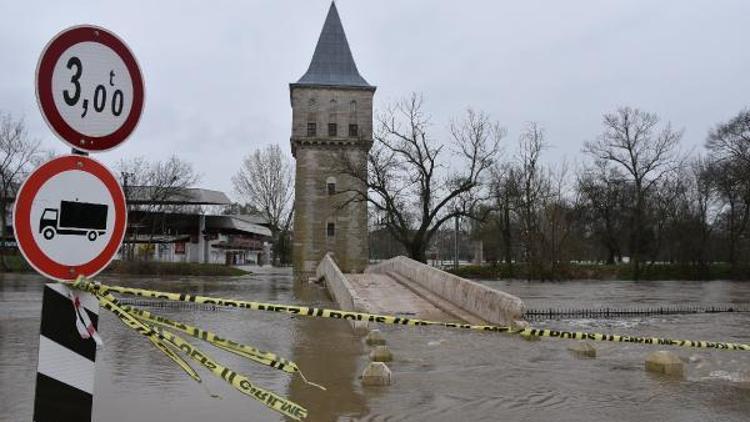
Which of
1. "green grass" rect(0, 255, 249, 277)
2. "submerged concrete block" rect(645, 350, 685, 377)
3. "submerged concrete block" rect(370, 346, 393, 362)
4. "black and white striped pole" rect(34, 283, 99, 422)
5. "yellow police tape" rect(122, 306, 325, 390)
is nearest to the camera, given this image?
"black and white striped pole" rect(34, 283, 99, 422)

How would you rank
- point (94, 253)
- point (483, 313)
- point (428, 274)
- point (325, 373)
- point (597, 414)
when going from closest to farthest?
point (94, 253) → point (597, 414) → point (325, 373) → point (483, 313) → point (428, 274)

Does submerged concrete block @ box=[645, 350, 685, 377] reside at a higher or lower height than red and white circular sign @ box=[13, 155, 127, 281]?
lower

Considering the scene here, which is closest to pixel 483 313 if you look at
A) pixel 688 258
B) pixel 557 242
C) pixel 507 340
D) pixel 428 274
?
pixel 507 340

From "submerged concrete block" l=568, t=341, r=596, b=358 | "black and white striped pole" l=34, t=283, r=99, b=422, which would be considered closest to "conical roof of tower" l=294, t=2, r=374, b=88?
"submerged concrete block" l=568, t=341, r=596, b=358

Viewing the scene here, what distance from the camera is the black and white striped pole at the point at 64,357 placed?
359 cm

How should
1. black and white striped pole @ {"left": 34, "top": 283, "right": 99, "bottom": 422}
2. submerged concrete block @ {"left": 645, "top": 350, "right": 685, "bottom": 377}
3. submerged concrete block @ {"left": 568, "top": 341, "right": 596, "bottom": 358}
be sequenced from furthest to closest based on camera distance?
submerged concrete block @ {"left": 568, "top": 341, "right": 596, "bottom": 358}
submerged concrete block @ {"left": 645, "top": 350, "right": 685, "bottom": 377}
black and white striped pole @ {"left": 34, "top": 283, "right": 99, "bottom": 422}

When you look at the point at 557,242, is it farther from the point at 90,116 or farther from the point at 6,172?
the point at 90,116

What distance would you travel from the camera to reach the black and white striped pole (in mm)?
3588

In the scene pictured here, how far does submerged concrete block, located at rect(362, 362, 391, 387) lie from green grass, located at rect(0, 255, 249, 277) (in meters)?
40.6

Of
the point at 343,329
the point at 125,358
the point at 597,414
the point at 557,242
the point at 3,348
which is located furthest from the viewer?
the point at 557,242

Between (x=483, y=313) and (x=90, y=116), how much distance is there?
13618mm

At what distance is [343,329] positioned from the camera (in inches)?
561

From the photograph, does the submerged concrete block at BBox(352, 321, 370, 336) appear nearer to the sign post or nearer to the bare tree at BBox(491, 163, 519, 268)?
the sign post

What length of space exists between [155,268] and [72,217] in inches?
1757
